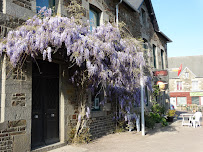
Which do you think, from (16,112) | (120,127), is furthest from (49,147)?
(120,127)

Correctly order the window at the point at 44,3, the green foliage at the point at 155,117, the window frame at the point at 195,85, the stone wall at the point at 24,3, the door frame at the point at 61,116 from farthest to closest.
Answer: the window frame at the point at 195,85 → the green foliage at the point at 155,117 → the door frame at the point at 61,116 → the window at the point at 44,3 → the stone wall at the point at 24,3

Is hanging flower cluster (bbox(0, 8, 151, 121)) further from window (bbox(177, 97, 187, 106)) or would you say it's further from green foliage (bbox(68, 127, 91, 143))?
window (bbox(177, 97, 187, 106))

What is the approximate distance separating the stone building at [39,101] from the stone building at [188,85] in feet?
87.6

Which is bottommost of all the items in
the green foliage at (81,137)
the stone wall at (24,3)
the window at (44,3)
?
the green foliage at (81,137)

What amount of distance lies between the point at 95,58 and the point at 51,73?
5.31ft

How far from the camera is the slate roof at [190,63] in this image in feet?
109

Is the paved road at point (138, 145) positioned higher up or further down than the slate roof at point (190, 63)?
further down

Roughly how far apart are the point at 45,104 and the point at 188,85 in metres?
30.9

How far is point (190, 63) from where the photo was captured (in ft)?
116

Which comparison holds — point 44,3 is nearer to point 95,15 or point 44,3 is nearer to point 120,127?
point 95,15

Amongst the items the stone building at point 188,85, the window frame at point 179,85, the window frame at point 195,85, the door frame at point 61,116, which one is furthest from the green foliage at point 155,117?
the window frame at point 179,85

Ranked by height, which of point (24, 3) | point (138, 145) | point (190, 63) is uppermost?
point (190, 63)

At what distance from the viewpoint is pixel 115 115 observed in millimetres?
8547

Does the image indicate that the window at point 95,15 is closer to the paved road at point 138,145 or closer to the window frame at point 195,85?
the paved road at point 138,145
